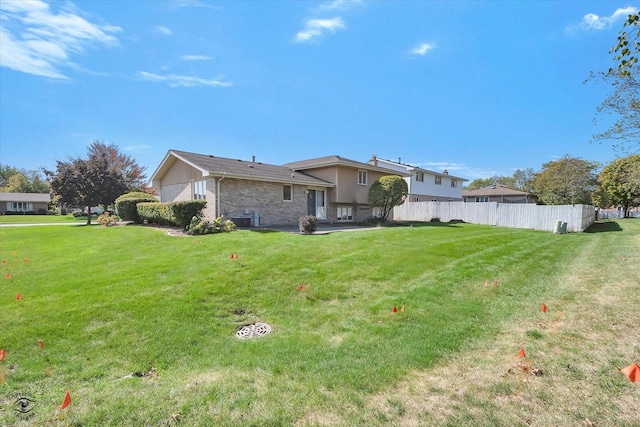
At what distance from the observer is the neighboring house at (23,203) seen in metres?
49.7

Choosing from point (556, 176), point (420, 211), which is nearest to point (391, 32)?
point (420, 211)

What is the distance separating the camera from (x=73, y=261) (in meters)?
8.64

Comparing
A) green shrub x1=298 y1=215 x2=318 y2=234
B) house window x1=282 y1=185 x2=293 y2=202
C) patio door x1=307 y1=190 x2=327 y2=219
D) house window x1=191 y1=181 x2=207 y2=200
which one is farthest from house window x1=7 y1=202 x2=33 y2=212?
green shrub x1=298 y1=215 x2=318 y2=234

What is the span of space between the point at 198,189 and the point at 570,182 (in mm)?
44653

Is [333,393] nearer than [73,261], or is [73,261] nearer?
[333,393]

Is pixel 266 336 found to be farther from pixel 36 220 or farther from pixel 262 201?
pixel 36 220

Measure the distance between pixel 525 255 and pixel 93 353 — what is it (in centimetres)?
1172

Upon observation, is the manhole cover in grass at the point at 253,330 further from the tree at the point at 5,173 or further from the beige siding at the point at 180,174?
the tree at the point at 5,173

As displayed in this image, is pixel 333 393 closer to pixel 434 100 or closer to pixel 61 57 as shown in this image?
pixel 61 57

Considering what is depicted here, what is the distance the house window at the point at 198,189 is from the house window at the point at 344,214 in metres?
9.11

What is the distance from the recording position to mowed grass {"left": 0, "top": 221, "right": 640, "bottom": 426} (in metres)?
2.87

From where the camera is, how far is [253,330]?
4.88 metres

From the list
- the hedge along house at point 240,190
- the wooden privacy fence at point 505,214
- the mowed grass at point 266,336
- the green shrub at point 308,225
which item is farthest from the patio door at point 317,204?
the mowed grass at point 266,336

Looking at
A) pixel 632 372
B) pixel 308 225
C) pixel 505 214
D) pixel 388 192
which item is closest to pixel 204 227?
pixel 308 225
